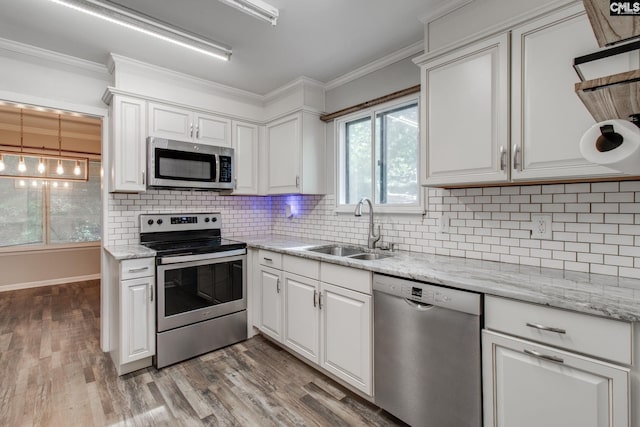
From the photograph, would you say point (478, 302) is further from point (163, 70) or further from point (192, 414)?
point (163, 70)

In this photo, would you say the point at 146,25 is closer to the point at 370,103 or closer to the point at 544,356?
the point at 370,103

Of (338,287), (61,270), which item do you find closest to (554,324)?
(338,287)

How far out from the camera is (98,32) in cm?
221

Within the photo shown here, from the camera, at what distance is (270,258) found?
9.11 ft

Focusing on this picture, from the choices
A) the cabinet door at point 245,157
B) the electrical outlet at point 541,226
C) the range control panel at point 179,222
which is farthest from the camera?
the cabinet door at point 245,157

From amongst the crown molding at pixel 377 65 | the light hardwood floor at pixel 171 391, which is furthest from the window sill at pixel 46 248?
the crown molding at pixel 377 65

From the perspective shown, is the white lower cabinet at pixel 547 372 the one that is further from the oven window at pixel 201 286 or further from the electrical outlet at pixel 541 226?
the oven window at pixel 201 286

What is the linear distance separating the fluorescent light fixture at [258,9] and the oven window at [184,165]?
1422 millimetres

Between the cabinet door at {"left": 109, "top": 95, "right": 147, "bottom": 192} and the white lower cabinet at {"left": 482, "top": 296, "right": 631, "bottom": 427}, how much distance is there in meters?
2.70

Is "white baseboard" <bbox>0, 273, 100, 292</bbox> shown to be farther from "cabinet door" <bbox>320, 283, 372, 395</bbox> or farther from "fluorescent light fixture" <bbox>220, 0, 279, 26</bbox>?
"fluorescent light fixture" <bbox>220, 0, 279, 26</bbox>

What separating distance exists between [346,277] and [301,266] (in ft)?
1.58

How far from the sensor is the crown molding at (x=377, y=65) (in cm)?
241

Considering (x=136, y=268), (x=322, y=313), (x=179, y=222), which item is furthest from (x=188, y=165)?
(x=322, y=313)

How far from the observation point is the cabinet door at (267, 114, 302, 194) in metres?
3.07
